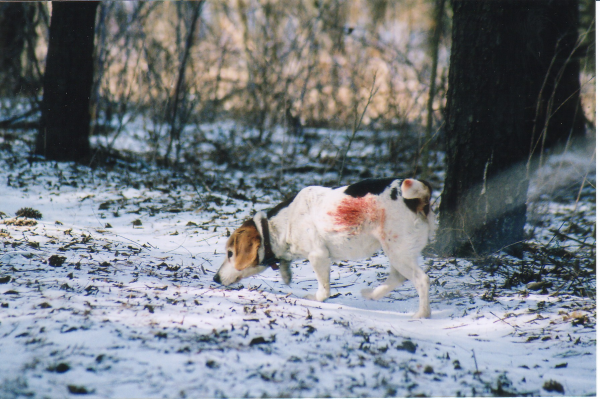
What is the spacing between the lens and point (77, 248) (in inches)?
183

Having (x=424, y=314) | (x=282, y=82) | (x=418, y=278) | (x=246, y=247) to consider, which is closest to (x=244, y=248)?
(x=246, y=247)

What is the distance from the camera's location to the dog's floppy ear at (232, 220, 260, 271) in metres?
4.07

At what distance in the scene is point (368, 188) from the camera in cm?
375

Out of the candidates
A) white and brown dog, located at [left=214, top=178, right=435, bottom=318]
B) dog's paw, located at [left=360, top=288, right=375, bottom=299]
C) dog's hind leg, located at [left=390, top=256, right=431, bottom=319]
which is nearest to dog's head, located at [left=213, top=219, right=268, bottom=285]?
white and brown dog, located at [left=214, top=178, right=435, bottom=318]

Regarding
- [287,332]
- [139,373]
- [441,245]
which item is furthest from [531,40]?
[139,373]

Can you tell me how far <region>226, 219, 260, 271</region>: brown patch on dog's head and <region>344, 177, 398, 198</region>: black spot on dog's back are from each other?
930mm

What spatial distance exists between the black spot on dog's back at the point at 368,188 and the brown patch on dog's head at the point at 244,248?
930 millimetres

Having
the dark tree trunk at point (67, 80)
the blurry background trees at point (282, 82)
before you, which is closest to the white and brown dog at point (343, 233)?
the blurry background trees at point (282, 82)

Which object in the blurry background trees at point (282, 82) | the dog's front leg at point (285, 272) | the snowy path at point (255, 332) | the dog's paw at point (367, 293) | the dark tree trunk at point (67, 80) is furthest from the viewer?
the blurry background trees at point (282, 82)

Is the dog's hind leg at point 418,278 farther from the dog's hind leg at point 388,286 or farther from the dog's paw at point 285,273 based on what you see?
the dog's paw at point 285,273

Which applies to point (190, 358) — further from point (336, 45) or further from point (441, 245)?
point (336, 45)

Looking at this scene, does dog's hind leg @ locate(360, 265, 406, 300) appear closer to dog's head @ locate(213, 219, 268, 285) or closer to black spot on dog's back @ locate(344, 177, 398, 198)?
black spot on dog's back @ locate(344, 177, 398, 198)

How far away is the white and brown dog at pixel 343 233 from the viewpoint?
144 inches

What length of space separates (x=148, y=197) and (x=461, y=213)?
448 centimetres
